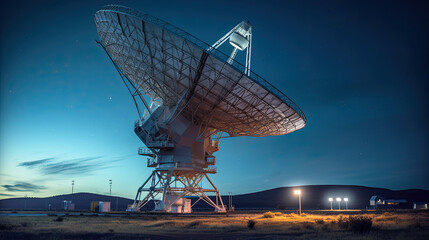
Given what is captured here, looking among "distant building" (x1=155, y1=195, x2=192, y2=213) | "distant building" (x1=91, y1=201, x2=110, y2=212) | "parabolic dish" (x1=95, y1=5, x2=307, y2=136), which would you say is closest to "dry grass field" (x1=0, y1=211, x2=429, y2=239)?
"parabolic dish" (x1=95, y1=5, x2=307, y2=136)

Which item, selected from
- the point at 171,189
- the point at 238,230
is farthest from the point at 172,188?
the point at 238,230

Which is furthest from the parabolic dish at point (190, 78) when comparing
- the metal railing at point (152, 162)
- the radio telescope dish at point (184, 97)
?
the metal railing at point (152, 162)

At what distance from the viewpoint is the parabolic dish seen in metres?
29.1

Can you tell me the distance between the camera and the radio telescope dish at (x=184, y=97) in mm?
29609

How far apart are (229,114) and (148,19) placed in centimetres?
1402

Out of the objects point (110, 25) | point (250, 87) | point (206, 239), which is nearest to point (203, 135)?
point (250, 87)

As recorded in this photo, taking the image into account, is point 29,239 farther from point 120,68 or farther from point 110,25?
point 120,68

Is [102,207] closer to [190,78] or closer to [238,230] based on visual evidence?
[190,78]

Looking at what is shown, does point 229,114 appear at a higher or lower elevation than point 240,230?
higher

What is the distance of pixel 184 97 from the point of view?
36.1 metres

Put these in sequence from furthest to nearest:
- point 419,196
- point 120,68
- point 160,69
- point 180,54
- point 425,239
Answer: point 419,196
point 120,68
point 160,69
point 180,54
point 425,239

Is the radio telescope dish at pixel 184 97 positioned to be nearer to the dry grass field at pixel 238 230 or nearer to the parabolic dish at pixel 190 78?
the parabolic dish at pixel 190 78

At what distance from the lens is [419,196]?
173 m

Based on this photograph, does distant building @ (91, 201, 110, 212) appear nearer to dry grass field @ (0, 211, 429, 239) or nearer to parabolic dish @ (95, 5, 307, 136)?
parabolic dish @ (95, 5, 307, 136)
